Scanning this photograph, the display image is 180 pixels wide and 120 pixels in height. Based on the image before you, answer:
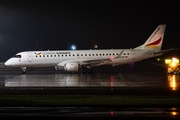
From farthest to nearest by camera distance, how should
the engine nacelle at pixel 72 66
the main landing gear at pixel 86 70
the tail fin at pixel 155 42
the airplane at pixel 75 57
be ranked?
the tail fin at pixel 155 42 → the airplane at pixel 75 57 → the main landing gear at pixel 86 70 → the engine nacelle at pixel 72 66

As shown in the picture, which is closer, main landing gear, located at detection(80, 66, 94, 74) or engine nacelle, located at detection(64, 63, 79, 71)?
engine nacelle, located at detection(64, 63, 79, 71)

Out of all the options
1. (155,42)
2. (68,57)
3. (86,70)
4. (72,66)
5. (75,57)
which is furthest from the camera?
(155,42)

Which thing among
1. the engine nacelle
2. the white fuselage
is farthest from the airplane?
the engine nacelle

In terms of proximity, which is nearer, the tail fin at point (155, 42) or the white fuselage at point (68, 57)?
the white fuselage at point (68, 57)

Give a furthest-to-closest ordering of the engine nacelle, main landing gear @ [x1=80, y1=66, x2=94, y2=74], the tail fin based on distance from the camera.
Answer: the tail fin → main landing gear @ [x1=80, y1=66, x2=94, y2=74] → the engine nacelle

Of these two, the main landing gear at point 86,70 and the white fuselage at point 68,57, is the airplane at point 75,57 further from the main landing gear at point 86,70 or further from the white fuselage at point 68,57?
the main landing gear at point 86,70

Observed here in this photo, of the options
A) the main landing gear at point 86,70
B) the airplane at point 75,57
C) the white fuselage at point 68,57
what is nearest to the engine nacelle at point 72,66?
the main landing gear at point 86,70

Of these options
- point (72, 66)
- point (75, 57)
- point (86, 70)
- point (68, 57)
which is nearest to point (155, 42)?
point (86, 70)

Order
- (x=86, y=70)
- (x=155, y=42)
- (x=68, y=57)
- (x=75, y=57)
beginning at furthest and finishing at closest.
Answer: (x=155, y=42) < (x=75, y=57) < (x=68, y=57) < (x=86, y=70)

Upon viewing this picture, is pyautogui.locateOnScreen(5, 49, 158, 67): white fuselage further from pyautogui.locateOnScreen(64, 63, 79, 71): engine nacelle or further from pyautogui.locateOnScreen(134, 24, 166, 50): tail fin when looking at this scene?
pyautogui.locateOnScreen(64, 63, 79, 71): engine nacelle

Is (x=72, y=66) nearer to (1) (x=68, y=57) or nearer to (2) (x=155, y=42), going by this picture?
(1) (x=68, y=57)

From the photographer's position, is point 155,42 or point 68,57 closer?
point 68,57

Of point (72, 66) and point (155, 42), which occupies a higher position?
point (155, 42)

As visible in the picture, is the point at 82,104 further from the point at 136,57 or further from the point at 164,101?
the point at 136,57
